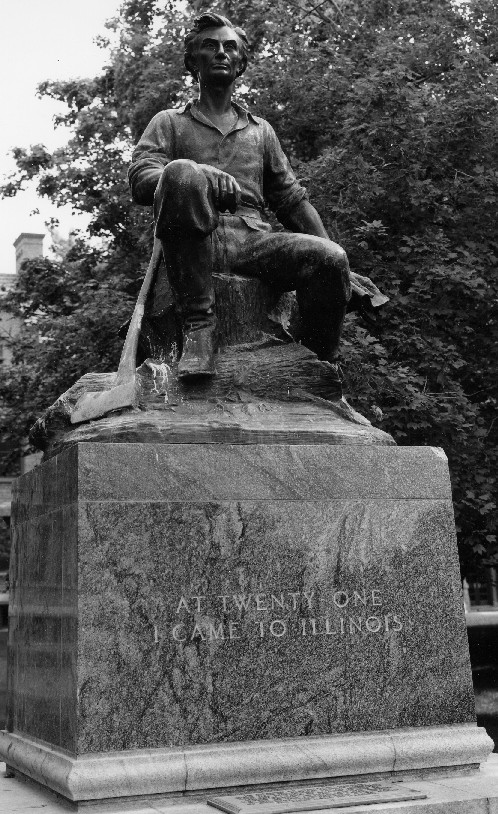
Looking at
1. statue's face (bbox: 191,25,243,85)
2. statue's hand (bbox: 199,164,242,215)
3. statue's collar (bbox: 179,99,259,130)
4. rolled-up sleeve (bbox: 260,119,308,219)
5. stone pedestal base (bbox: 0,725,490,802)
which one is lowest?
stone pedestal base (bbox: 0,725,490,802)

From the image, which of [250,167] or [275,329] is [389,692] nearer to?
[275,329]

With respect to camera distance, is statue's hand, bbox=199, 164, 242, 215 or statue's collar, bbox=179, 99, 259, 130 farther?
statue's collar, bbox=179, 99, 259, 130

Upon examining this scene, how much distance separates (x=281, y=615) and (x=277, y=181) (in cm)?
269

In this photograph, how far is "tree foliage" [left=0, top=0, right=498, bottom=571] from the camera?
12852 mm

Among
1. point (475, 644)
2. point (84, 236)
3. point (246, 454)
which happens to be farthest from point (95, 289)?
point (246, 454)

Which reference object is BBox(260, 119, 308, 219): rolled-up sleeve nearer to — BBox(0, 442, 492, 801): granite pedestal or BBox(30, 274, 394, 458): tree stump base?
BBox(30, 274, 394, 458): tree stump base

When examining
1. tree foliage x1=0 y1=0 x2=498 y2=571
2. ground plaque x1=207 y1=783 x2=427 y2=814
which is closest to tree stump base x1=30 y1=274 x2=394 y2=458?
ground plaque x1=207 y1=783 x2=427 y2=814

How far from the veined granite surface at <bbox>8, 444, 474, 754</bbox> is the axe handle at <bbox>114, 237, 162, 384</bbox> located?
2.04 ft

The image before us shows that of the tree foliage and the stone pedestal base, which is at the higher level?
→ the tree foliage

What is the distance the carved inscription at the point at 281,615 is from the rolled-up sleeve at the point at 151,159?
2.30 metres

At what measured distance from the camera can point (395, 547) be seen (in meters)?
5.17

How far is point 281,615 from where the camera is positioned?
4.90m

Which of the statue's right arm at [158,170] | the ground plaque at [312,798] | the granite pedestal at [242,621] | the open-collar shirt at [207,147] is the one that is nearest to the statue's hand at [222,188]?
the statue's right arm at [158,170]

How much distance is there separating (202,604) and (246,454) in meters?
0.71
